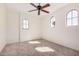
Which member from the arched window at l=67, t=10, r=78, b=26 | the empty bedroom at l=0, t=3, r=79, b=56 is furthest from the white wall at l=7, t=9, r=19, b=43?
the arched window at l=67, t=10, r=78, b=26

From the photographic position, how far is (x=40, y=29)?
5945 mm

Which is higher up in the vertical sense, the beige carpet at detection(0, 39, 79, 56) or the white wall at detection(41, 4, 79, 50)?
the white wall at detection(41, 4, 79, 50)

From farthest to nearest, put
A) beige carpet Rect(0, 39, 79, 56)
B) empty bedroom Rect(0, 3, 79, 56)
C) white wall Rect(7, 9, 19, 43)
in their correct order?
white wall Rect(7, 9, 19, 43)
empty bedroom Rect(0, 3, 79, 56)
beige carpet Rect(0, 39, 79, 56)

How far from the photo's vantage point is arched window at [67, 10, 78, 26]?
374 cm

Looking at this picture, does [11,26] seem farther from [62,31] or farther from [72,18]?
[72,18]

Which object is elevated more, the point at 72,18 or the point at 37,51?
the point at 72,18

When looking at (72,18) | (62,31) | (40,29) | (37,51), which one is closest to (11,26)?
(37,51)

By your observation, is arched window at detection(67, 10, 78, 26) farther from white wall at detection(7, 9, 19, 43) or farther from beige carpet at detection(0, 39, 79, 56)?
white wall at detection(7, 9, 19, 43)

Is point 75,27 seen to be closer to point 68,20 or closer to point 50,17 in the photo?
point 68,20

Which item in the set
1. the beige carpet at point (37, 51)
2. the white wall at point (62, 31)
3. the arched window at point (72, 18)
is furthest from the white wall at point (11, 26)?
the arched window at point (72, 18)

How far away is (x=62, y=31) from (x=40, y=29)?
5.84 ft

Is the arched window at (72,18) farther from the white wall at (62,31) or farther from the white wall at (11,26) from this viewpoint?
the white wall at (11,26)

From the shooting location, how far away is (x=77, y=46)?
359 centimetres

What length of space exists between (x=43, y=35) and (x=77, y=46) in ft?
8.15
